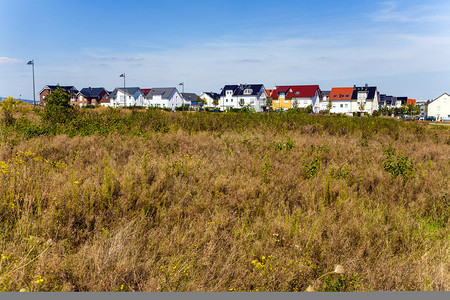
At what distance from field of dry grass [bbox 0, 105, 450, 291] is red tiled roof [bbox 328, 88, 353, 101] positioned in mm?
81952

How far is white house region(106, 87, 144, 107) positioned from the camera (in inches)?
3330

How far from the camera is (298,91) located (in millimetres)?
77688

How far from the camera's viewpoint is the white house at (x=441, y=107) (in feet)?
229

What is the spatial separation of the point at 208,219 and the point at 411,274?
2.68m

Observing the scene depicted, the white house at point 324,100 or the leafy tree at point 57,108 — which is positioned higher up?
the white house at point 324,100

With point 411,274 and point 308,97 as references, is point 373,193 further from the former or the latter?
point 308,97

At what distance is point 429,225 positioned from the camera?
4.92 meters

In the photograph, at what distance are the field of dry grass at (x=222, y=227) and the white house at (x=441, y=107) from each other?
7861cm

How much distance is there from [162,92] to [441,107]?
73423 mm

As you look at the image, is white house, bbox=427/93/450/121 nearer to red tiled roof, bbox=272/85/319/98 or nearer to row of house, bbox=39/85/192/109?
red tiled roof, bbox=272/85/319/98

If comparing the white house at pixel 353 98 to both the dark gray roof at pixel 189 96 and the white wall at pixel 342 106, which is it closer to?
the white wall at pixel 342 106

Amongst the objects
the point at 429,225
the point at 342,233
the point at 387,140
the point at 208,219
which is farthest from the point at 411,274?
the point at 387,140

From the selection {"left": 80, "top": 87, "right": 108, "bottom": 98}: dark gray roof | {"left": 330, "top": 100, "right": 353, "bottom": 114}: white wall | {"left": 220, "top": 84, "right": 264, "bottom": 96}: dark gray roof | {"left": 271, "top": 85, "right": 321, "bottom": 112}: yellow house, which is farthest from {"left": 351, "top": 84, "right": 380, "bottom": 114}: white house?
{"left": 80, "top": 87, "right": 108, "bottom": 98}: dark gray roof

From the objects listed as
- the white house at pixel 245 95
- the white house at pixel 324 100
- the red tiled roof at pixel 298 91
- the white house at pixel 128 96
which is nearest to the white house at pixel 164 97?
the white house at pixel 128 96
